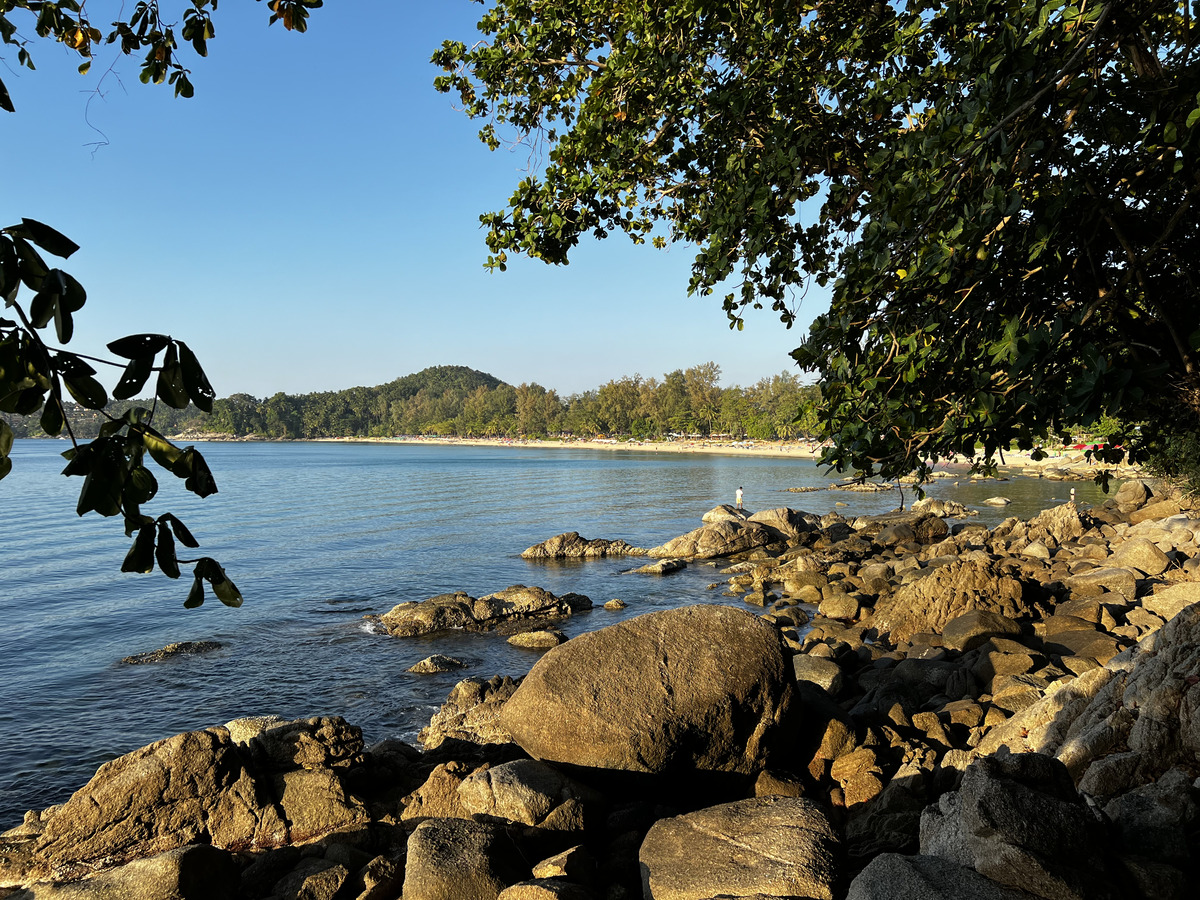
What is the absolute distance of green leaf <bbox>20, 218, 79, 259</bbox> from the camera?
1821mm

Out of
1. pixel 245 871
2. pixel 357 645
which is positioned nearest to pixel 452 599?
pixel 357 645

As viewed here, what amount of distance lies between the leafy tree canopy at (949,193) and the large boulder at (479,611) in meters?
14.4

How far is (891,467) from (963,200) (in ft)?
5.77

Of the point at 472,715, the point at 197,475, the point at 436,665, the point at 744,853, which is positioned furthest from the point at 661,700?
the point at 436,665

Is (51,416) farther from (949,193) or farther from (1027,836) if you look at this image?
(1027,836)

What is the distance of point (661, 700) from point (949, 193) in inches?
242

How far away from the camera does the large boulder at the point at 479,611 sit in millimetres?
19656

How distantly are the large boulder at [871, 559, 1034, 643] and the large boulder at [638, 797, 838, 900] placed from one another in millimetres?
8692

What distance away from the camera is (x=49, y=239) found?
1.86 meters

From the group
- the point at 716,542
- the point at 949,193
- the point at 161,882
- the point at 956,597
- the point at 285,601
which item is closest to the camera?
the point at 949,193

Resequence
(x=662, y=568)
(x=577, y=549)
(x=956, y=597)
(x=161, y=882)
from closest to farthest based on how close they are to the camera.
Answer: (x=161, y=882)
(x=956, y=597)
(x=662, y=568)
(x=577, y=549)

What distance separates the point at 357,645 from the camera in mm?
18609

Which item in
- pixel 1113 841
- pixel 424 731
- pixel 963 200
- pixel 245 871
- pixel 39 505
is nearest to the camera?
pixel 963 200

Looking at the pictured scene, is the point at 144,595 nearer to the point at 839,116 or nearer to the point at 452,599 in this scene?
the point at 452,599
